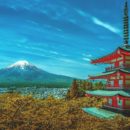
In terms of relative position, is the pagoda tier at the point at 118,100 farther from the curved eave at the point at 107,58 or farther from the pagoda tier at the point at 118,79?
the curved eave at the point at 107,58

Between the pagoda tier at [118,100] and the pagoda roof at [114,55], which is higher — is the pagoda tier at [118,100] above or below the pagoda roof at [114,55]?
below

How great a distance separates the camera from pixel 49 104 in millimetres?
44594

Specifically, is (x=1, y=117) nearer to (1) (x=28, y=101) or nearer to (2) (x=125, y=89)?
(1) (x=28, y=101)

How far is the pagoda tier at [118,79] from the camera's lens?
29.6 meters

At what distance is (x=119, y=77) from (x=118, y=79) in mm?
427

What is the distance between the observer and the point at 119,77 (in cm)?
3152

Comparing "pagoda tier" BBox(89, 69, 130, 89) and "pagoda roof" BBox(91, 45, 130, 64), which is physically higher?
"pagoda roof" BBox(91, 45, 130, 64)

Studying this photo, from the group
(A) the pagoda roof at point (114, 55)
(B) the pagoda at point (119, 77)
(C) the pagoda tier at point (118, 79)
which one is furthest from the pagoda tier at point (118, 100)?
(A) the pagoda roof at point (114, 55)

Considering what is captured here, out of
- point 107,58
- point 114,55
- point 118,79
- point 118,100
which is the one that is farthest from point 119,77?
point 107,58

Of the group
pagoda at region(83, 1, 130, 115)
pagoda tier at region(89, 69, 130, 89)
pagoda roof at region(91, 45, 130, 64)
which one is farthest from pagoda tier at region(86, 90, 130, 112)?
pagoda roof at region(91, 45, 130, 64)

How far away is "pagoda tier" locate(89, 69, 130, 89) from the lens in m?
29.6

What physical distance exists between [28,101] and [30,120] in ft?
18.4

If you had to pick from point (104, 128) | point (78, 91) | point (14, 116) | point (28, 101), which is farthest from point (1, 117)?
point (78, 91)

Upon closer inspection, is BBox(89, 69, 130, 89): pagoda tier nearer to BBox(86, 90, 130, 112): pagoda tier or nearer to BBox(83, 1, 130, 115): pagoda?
BBox(83, 1, 130, 115): pagoda
